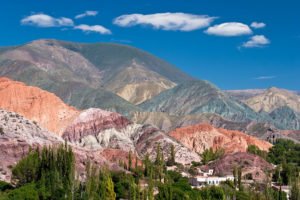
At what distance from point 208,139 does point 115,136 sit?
109 feet

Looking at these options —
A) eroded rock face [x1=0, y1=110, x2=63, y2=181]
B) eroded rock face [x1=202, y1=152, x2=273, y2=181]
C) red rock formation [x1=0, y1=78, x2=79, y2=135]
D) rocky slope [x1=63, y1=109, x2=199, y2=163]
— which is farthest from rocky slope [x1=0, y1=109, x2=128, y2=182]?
red rock formation [x1=0, y1=78, x2=79, y2=135]

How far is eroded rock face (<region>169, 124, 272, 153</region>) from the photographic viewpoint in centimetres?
15162

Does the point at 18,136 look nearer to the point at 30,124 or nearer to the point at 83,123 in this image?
the point at 30,124

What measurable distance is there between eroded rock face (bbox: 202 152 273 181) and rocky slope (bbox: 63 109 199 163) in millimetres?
15018

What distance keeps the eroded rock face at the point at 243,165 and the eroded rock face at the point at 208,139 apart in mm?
35254

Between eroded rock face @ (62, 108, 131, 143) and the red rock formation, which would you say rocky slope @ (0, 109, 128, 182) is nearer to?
eroded rock face @ (62, 108, 131, 143)

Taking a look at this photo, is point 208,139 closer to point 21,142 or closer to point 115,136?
point 115,136

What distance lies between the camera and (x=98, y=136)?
13112cm

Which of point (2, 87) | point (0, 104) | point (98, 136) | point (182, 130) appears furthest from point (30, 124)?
point (182, 130)

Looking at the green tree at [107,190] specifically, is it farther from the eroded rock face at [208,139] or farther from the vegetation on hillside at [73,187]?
the eroded rock face at [208,139]

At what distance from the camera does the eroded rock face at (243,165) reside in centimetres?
10338

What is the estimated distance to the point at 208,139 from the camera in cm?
15425

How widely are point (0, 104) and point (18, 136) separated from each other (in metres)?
47.4

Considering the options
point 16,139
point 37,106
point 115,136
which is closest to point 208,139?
point 115,136
